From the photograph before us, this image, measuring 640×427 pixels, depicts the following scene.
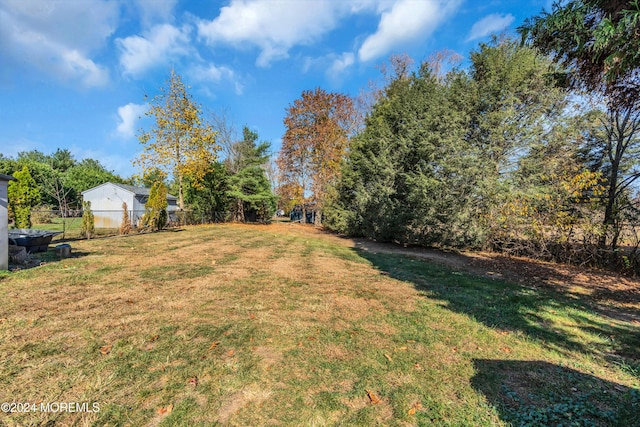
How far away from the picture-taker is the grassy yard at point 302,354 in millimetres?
2033

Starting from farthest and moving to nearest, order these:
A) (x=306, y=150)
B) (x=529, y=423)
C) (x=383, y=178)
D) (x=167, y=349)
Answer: (x=306, y=150) → (x=383, y=178) → (x=167, y=349) → (x=529, y=423)

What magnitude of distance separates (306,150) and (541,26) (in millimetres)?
20269

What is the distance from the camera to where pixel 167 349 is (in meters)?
2.77

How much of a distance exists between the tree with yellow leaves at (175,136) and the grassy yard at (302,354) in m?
14.0

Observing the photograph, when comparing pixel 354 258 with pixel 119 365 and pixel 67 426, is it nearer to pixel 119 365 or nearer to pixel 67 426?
pixel 119 365

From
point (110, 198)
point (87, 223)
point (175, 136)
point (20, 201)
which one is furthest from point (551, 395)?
point (110, 198)

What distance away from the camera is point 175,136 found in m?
17.8

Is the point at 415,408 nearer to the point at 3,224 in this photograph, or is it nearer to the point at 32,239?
the point at 3,224

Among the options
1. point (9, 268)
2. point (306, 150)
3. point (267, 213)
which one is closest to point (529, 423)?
point (9, 268)

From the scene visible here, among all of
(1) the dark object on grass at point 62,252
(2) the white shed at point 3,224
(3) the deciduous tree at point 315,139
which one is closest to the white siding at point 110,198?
(3) the deciduous tree at point 315,139

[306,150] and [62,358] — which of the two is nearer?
[62,358]

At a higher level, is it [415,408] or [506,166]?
[506,166]

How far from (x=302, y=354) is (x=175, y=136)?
1894cm

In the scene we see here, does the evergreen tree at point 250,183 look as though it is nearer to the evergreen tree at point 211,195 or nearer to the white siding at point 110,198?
the evergreen tree at point 211,195
